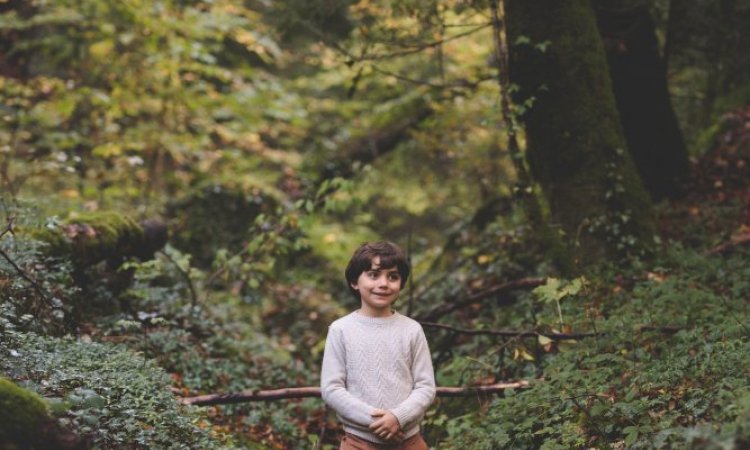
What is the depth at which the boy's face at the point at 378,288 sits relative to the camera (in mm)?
3518

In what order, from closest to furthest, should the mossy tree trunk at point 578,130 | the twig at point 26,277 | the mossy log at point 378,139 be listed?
1. the twig at point 26,277
2. the mossy tree trunk at point 578,130
3. the mossy log at point 378,139

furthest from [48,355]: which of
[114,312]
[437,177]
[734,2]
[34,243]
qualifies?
[437,177]

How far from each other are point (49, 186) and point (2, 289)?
330 inches

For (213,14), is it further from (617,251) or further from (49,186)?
(617,251)

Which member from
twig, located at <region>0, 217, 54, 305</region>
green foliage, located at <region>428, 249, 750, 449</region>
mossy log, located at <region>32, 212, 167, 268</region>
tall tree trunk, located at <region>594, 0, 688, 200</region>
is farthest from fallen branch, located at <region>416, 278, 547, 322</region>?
twig, located at <region>0, 217, 54, 305</region>

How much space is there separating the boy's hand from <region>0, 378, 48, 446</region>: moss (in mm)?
1537

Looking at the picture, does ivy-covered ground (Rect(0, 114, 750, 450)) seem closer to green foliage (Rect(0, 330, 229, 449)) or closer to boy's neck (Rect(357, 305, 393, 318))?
green foliage (Rect(0, 330, 229, 449))

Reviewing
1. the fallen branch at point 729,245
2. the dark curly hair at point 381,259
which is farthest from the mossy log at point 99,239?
the fallen branch at point 729,245

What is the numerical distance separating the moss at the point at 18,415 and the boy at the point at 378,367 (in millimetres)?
1389

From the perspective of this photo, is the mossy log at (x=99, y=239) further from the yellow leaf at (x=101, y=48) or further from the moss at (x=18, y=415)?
the yellow leaf at (x=101, y=48)

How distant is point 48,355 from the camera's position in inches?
149

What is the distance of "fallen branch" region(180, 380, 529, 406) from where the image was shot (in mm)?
4684

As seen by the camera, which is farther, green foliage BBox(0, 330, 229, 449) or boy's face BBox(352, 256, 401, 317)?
boy's face BBox(352, 256, 401, 317)

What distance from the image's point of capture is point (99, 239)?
6.05 metres
